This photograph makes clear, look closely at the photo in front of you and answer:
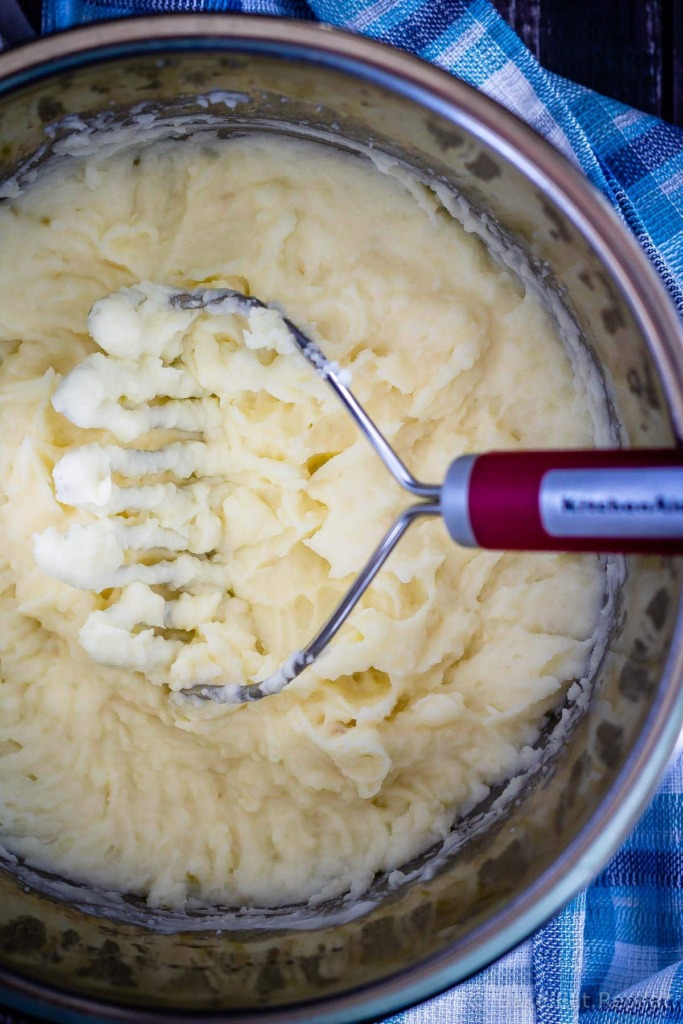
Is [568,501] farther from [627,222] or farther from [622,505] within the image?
[627,222]

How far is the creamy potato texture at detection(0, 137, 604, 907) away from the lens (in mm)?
1112

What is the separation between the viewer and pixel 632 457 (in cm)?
76

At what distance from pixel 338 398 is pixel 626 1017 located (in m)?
0.95

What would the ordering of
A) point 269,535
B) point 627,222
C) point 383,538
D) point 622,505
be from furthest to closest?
point 627,222
point 269,535
point 383,538
point 622,505

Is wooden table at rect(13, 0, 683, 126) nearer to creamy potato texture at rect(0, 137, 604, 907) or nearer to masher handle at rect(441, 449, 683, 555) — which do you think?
creamy potato texture at rect(0, 137, 604, 907)

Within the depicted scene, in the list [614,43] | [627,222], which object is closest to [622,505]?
[627,222]

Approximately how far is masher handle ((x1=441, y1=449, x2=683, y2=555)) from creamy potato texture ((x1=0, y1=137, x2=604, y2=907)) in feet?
1.06

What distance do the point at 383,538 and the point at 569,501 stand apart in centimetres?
30

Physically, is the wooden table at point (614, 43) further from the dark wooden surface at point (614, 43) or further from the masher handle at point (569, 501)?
the masher handle at point (569, 501)

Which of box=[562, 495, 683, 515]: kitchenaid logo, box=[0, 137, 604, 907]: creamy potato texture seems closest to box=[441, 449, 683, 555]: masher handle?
box=[562, 495, 683, 515]: kitchenaid logo

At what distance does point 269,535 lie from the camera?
1.16 m

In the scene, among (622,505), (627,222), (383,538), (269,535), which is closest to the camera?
(622,505)

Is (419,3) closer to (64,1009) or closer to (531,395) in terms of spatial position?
(531,395)

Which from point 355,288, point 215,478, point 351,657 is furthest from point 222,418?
point 351,657
